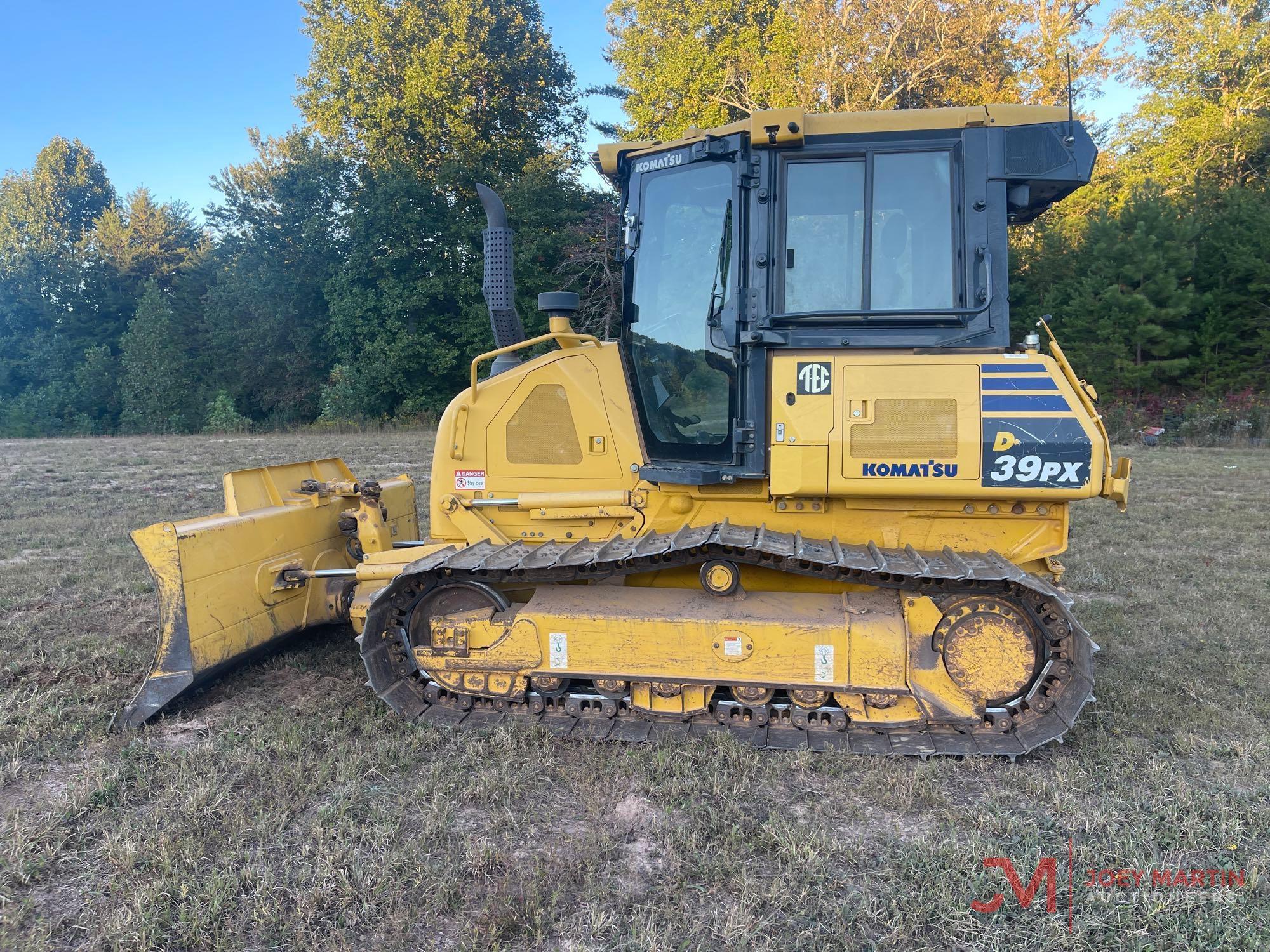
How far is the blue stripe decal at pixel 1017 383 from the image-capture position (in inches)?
145

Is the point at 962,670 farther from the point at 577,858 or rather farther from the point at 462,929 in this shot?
the point at 462,929

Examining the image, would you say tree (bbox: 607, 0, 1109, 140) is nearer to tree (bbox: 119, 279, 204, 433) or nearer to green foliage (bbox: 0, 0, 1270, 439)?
green foliage (bbox: 0, 0, 1270, 439)

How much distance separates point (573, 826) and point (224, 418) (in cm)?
2823

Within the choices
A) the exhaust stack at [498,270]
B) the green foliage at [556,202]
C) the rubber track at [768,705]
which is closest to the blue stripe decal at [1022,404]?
the rubber track at [768,705]

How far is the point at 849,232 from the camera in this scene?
3900 millimetres

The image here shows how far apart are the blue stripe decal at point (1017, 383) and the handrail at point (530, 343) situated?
211 cm

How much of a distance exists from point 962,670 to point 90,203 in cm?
4613

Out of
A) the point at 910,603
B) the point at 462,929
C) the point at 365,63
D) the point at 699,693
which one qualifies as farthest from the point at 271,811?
the point at 365,63

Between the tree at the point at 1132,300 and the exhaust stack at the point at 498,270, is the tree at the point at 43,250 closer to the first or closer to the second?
the exhaust stack at the point at 498,270

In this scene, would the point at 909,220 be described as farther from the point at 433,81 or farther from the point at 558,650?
the point at 433,81

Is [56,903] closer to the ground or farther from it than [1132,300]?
closer to the ground

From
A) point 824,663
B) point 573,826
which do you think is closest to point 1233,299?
point 824,663

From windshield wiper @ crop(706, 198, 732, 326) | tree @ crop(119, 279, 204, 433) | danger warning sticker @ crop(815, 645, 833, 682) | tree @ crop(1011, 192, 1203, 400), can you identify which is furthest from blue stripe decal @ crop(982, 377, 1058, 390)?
tree @ crop(119, 279, 204, 433)

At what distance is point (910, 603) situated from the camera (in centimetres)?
386
